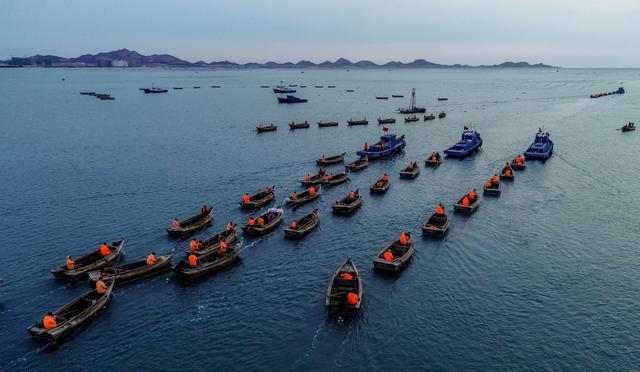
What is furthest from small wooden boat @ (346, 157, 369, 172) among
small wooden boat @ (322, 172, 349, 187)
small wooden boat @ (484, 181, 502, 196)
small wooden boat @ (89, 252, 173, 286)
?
small wooden boat @ (89, 252, 173, 286)

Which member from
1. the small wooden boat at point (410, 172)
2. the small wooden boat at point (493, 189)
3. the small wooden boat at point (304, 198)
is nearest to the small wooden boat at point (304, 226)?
the small wooden boat at point (304, 198)

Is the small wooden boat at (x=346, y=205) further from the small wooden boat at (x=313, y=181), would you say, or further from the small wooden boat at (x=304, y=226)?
the small wooden boat at (x=313, y=181)

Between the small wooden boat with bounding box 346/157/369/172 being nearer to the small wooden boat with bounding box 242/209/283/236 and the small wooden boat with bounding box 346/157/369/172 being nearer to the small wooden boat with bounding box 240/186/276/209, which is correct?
the small wooden boat with bounding box 240/186/276/209

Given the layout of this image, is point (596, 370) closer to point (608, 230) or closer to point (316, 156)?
point (608, 230)

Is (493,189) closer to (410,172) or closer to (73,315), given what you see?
(410,172)

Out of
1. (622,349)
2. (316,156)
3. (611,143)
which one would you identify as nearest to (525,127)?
(611,143)
